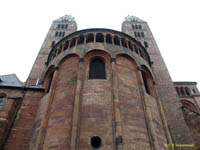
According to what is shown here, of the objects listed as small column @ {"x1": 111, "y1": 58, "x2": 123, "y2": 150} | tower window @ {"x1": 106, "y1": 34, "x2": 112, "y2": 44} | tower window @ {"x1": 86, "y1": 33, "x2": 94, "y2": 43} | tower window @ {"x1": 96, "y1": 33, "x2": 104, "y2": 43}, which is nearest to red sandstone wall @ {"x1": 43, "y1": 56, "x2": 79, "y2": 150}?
tower window @ {"x1": 86, "y1": 33, "x2": 94, "y2": 43}

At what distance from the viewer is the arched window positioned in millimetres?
12258

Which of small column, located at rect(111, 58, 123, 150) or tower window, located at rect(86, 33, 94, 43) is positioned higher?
tower window, located at rect(86, 33, 94, 43)

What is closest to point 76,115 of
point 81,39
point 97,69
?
point 97,69

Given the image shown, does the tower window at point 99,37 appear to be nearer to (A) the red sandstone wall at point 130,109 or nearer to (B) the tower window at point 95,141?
(A) the red sandstone wall at point 130,109

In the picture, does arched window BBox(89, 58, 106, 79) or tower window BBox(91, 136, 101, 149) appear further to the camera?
arched window BBox(89, 58, 106, 79)

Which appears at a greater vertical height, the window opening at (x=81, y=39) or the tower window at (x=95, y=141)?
the window opening at (x=81, y=39)

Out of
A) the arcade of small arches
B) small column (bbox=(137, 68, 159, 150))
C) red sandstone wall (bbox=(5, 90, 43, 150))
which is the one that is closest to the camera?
small column (bbox=(137, 68, 159, 150))

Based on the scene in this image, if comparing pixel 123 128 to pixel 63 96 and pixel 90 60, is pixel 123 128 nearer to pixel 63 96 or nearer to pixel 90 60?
pixel 63 96

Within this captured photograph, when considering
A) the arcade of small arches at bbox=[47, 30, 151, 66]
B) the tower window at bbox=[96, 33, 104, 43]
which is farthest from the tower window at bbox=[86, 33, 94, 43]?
the tower window at bbox=[96, 33, 104, 43]

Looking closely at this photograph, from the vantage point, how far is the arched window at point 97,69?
12258mm

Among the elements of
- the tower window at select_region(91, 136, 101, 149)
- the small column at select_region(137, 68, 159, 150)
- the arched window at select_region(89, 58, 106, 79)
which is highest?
the arched window at select_region(89, 58, 106, 79)

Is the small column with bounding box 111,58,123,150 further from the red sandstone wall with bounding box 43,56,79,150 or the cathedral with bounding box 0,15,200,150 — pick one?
the red sandstone wall with bounding box 43,56,79,150

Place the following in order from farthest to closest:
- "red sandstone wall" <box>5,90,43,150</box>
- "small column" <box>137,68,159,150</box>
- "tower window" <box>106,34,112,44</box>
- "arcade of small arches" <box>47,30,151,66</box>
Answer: "tower window" <box>106,34,112,44</box>, "arcade of small arches" <box>47,30,151,66</box>, "red sandstone wall" <box>5,90,43,150</box>, "small column" <box>137,68,159,150</box>

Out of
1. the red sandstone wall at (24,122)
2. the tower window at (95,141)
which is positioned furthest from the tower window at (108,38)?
the tower window at (95,141)
